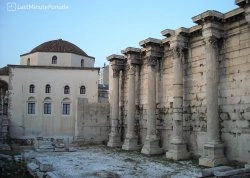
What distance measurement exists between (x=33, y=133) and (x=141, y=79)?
10.8 m

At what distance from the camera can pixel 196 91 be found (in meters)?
13.9

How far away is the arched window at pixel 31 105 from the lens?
24.8 meters

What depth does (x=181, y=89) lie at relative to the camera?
46.7ft

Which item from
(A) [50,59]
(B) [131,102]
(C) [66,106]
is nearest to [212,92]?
(B) [131,102]

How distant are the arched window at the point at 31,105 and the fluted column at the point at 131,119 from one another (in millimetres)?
10047

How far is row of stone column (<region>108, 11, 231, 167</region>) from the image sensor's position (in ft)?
39.5

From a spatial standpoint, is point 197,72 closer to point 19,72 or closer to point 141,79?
point 141,79

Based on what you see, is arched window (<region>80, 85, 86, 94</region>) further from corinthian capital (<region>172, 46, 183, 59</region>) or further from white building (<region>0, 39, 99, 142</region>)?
corinthian capital (<region>172, 46, 183, 59</region>)

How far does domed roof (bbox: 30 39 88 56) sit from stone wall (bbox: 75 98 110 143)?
7.88m

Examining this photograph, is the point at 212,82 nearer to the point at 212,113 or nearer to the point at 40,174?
the point at 212,113

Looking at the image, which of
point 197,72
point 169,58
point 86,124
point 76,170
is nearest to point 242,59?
point 197,72

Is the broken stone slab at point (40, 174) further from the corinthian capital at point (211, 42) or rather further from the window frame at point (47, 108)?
the window frame at point (47, 108)

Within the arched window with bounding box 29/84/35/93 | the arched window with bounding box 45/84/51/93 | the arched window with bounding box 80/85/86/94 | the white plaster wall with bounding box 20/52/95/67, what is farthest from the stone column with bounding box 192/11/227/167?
the white plaster wall with bounding box 20/52/95/67

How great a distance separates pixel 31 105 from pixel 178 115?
14657 mm
